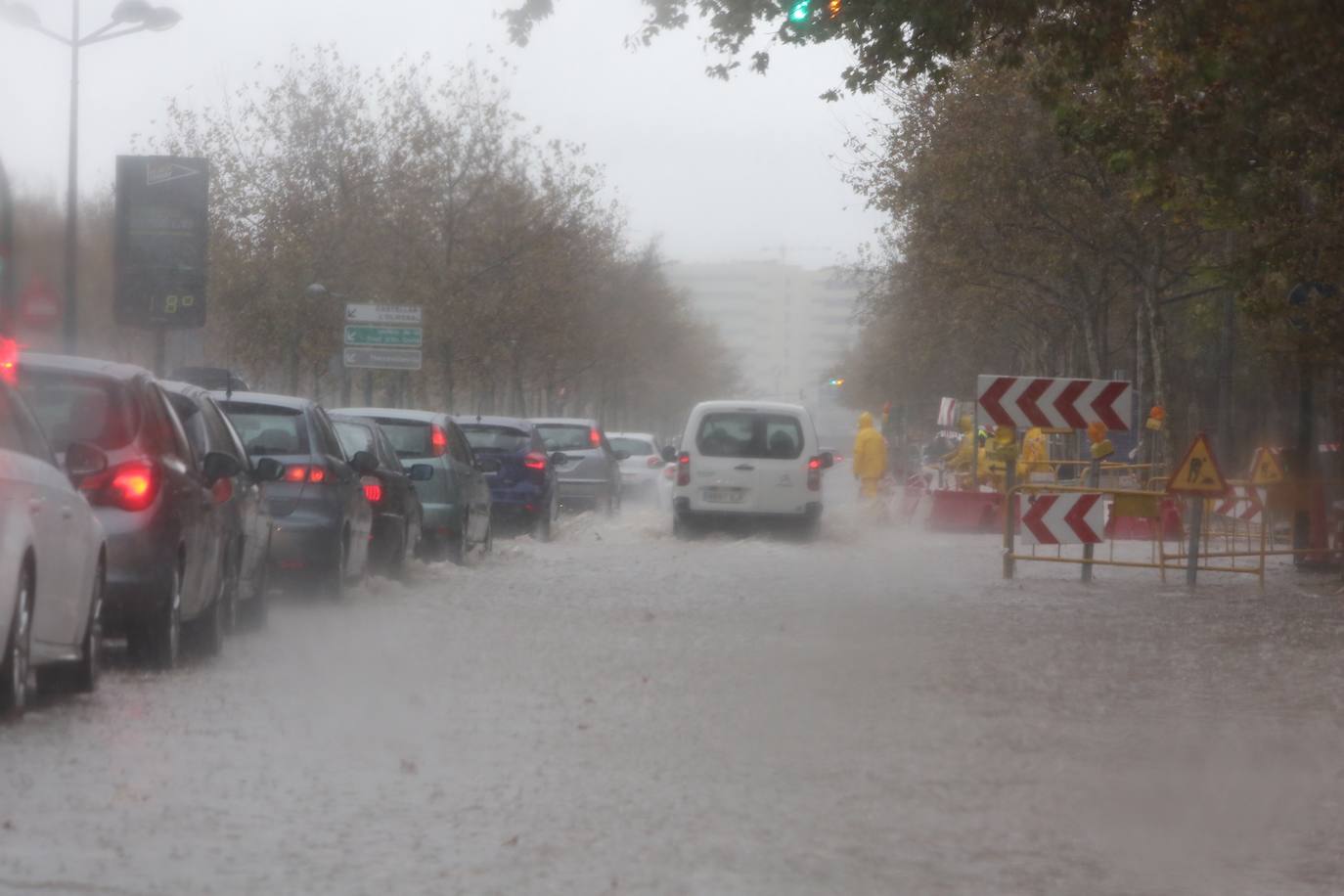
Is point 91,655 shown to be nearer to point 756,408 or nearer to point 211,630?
point 211,630

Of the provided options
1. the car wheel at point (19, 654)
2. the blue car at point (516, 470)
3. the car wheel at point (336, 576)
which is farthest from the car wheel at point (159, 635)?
the blue car at point (516, 470)

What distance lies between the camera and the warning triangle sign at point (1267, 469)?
25.4m

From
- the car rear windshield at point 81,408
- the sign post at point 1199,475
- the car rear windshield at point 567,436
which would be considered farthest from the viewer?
the car rear windshield at point 567,436

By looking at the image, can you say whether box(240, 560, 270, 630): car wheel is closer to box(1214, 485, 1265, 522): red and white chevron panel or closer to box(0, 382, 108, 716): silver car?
box(0, 382, 108, 716): silver car

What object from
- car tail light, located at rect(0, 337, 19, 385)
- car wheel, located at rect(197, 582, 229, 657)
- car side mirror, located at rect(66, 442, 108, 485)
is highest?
car tail light, located at rect(0, 337, 19, 385)

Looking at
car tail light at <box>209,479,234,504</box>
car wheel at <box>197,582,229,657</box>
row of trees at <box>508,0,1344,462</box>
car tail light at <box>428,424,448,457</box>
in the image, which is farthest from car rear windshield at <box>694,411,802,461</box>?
car wheel at <box>197,582,229,657</box>

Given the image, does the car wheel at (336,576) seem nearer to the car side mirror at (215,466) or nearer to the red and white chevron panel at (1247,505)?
→ the car side mirror at (215,466)

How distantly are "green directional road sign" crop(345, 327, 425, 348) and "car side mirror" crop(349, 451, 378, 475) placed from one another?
94.7 feet

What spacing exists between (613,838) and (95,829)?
1531 mm

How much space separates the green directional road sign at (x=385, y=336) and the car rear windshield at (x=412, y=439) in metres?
24.5

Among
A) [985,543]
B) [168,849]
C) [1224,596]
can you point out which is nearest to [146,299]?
[985,543]

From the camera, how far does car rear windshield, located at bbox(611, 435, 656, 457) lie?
42438 mm

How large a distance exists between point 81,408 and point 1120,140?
462 inches

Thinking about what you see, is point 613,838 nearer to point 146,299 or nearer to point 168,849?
point 168,849
